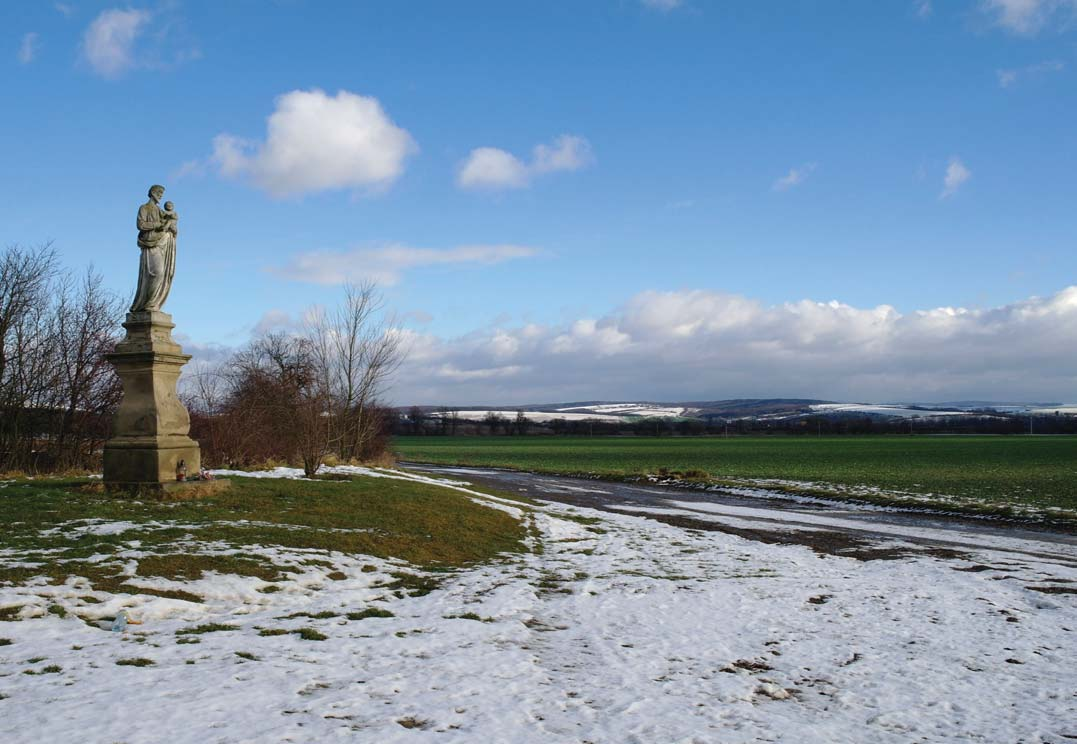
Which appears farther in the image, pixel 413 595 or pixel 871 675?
pixel 413 595

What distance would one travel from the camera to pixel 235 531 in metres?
11.4

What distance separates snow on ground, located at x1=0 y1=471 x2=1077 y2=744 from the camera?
5.14 metres

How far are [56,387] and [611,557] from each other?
1786 centimetres

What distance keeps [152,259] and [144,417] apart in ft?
10.3

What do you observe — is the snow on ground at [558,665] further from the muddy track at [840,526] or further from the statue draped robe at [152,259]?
the statue draped robe at [152,259]

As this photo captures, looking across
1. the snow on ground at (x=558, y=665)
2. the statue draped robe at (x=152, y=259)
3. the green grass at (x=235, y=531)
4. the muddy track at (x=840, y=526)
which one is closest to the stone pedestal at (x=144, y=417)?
the statue draped robe at (x=152, y=259)

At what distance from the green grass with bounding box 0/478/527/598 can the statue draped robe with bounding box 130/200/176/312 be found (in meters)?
3.72

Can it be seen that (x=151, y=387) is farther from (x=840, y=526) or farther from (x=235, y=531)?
(x=840, y=526)

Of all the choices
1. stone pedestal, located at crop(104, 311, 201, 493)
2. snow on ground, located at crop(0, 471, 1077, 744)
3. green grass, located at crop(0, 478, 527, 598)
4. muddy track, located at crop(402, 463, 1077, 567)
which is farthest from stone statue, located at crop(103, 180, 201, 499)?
muddy track, located at crop(402, 463, 1077, 567)

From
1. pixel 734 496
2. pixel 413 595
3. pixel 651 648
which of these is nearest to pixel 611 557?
pixel 413 595

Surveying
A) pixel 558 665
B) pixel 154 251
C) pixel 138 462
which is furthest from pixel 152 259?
pixel 558 665

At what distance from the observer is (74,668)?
5816 millimetres

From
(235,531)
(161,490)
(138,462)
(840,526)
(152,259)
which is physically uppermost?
(152,259)

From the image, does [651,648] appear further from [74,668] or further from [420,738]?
[74,668]
